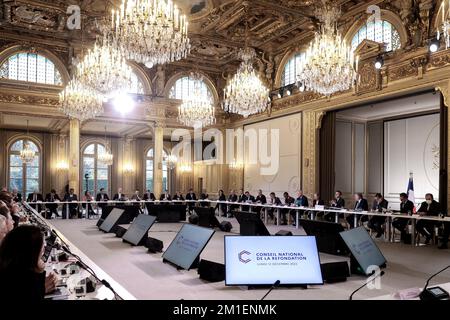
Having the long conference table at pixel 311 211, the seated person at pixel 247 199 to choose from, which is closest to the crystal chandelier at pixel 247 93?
the long conference table at pixel 311 211

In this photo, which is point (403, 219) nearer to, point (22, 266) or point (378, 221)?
point (378, 221)

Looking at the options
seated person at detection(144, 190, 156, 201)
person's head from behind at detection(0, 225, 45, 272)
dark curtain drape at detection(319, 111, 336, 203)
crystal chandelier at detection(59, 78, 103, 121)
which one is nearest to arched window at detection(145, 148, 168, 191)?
seated person at detection(144, 190, 156, 201)

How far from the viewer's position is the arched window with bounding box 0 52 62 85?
14.2 m

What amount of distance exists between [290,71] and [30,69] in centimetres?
936

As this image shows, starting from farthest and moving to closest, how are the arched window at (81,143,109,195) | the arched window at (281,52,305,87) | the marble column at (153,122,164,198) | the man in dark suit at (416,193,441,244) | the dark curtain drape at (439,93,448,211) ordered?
the arched window at (81,143,109,195)
the marble column at (153,122,164,198)
the arched window at (281,52,305,87)
the dark curtain drape at (439,93,448,211)
the man in dark suit at (416,193,441,244)

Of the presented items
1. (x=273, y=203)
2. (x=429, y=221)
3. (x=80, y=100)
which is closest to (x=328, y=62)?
(x=429, y=221)

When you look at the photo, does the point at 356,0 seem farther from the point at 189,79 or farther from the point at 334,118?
the point at 189,79

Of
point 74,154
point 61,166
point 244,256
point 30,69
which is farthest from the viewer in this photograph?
point 61,166

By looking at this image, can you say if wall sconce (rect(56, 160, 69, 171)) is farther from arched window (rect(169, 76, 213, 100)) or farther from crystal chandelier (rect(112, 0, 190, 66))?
crystal chandelier (rect(112, 0, 190, 66))

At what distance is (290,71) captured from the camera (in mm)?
15273

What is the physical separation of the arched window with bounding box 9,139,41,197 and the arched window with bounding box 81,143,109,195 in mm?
2159

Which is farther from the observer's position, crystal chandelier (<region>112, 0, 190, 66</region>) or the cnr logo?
crystal chandelier (<region>112, 0, 190, 66</region>)

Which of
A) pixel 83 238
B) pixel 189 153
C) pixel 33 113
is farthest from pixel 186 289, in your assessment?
pixel 189 153

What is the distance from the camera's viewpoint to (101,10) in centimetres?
1232
